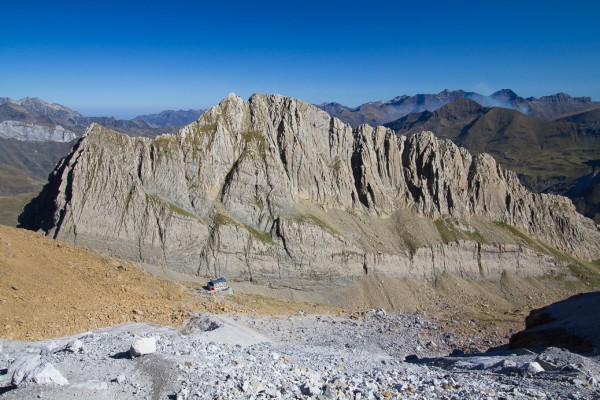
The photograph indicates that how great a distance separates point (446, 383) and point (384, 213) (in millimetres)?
69674

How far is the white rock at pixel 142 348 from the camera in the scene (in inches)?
760

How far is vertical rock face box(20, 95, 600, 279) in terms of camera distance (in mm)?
69750

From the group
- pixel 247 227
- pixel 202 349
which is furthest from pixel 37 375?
pixel 247 227

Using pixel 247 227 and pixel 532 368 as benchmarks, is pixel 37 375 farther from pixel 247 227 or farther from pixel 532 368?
pixel 247 227

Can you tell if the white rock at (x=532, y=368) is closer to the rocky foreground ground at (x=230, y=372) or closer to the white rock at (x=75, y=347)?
the rocky foreground ground at (x=230, y=372)

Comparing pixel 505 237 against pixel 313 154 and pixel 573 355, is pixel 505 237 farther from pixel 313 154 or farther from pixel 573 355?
pixel 573 355

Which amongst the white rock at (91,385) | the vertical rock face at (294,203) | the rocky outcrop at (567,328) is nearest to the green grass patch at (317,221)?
the vertical rock face at (294,203)

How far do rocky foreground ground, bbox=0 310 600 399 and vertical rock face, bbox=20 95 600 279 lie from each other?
1691 inches

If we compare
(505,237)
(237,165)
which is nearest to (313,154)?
(237,165)

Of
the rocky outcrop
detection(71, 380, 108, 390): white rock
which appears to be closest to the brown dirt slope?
detection(71, 380, 108, 390): white rock

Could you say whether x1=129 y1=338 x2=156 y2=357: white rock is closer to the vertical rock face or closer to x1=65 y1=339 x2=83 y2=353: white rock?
x1=65 y1=339 x2=83 y2=353: white rock

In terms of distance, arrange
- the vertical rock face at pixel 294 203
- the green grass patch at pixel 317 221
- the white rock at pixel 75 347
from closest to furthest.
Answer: the white rock at pixel 75 347, the vertical rock face at pixel 294 203, the green grass patch at pixel 317 221

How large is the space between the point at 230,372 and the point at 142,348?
409cm

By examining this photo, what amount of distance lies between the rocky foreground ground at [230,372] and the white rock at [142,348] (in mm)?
41
